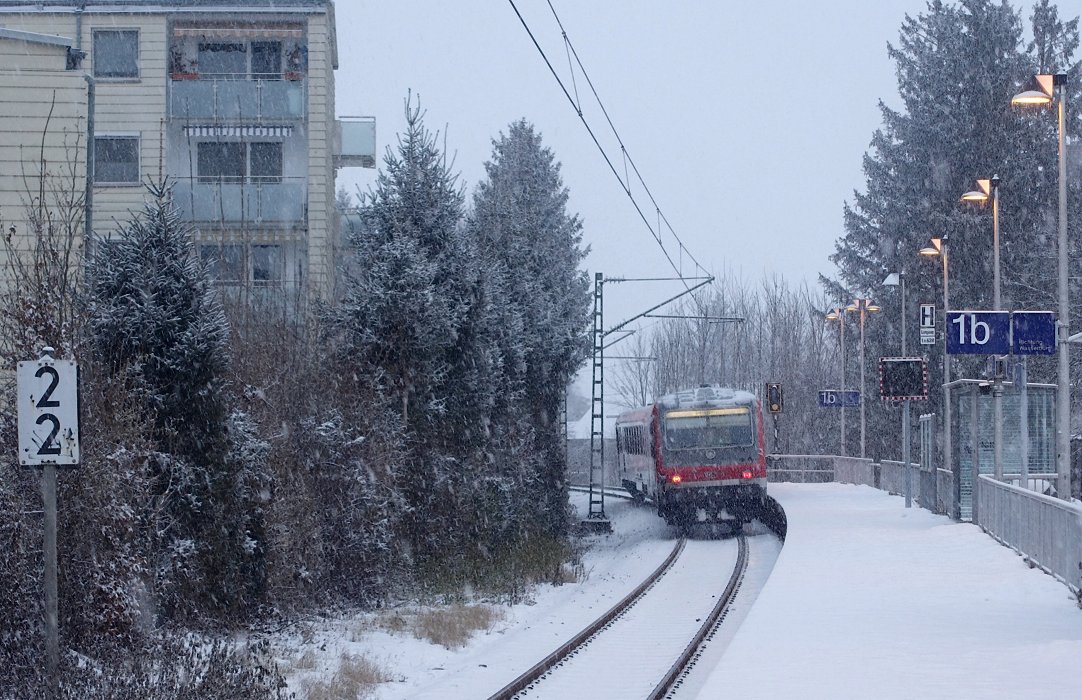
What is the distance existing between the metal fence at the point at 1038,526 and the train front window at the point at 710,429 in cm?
905

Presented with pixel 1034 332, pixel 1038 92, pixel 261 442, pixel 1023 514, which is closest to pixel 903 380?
pixel 1034 332

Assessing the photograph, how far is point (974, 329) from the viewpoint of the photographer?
2428 centimetres

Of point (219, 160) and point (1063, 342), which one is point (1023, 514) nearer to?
point (1063, 342)

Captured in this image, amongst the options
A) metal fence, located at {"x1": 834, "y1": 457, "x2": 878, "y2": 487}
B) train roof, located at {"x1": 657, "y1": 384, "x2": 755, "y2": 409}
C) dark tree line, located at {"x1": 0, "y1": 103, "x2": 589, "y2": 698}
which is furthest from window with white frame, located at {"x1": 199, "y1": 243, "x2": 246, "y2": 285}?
metal fence, located at {"x1": 834, "y1": 457, "x2": 878, "y2": 487}

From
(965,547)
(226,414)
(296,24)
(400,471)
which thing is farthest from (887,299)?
(226,414)

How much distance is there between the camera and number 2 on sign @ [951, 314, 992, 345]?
24.2m

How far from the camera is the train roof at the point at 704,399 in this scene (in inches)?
1325

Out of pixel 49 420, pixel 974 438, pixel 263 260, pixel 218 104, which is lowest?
pixel 974 438

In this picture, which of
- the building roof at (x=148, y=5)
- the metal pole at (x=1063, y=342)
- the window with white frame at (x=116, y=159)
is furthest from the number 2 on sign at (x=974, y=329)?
the window with white frame at (x=116, y=159)

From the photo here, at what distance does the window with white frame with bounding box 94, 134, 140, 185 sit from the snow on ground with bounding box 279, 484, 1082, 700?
15.4 meters

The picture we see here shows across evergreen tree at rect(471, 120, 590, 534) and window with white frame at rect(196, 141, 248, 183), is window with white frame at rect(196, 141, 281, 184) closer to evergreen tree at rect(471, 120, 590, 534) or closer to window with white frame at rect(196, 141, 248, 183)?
window with white frame at rect(196, 141, 248, 183)

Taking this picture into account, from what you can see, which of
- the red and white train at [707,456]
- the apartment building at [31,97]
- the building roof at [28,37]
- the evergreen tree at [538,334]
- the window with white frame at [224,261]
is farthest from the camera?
the red and white train at [707,456]

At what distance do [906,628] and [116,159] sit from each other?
78.6 ft

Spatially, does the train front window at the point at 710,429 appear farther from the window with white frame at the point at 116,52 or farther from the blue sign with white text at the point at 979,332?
the window with white frame at the point at 116,52
